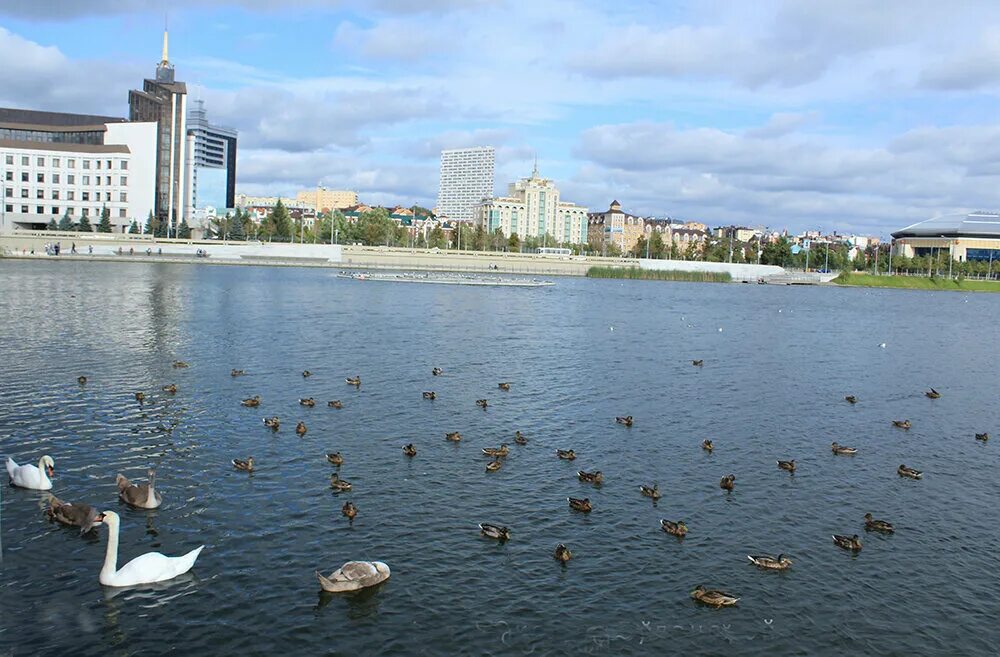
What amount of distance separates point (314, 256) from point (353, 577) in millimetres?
151824

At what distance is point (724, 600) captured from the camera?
15891 millimetres

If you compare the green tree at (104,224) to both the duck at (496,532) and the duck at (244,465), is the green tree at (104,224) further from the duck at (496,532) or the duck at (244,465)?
the duck at (496,532)

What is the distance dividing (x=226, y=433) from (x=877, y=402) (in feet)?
93.3

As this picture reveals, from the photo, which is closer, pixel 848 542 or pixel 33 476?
pixel 848 542

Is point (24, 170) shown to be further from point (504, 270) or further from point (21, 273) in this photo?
point (504, 270)

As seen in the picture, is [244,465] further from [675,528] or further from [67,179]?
[67,179]

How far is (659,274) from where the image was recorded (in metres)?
178

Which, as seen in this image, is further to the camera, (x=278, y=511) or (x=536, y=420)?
(x=536, y=420)

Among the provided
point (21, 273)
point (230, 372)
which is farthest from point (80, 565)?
point (21, 273)

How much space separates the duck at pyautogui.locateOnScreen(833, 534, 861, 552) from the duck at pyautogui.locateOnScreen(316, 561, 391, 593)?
1050cm

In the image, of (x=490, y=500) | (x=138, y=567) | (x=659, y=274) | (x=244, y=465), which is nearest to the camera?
(x=138, y=567)

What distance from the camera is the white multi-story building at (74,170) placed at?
149125 mm

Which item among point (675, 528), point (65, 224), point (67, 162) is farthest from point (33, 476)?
point (67, 162)

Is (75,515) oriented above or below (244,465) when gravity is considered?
below
